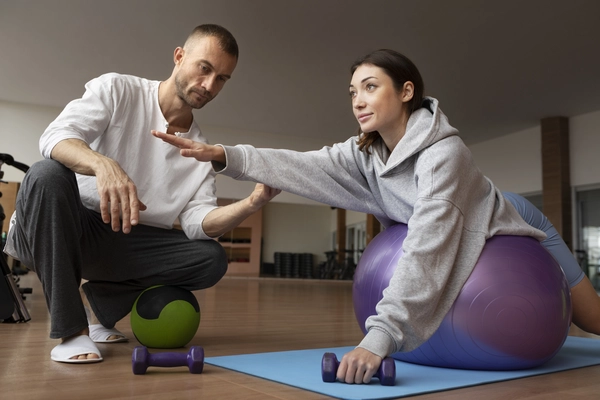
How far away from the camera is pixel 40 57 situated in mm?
6684

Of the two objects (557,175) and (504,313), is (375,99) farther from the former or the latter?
(557,175)

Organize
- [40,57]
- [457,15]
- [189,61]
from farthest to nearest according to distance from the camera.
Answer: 1. [40,57]
2. [457,15]
3. [189,61]

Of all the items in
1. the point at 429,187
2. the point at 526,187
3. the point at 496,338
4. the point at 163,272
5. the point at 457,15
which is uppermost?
the point at 457,15

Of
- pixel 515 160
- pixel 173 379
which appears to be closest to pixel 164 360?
pixel 173 379

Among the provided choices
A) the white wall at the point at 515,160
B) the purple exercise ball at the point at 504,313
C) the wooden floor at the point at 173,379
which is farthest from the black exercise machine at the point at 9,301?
the white wall at the point at 515,160

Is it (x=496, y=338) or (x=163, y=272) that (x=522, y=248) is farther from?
(x=163, y=272)

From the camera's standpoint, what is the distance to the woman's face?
1668 millimetres

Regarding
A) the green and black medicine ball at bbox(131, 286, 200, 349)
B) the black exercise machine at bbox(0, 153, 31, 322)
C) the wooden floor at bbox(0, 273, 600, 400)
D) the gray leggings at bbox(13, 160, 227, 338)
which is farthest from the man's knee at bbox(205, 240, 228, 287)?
the black exercise machine at bbox(0, 153, 31, 322)

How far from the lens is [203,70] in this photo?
196 cm

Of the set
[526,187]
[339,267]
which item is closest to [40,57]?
[526,187]

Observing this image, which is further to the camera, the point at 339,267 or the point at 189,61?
the point at 339,267

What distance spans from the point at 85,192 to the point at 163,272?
38cm

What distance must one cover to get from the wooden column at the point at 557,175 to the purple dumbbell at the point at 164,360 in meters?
7.75

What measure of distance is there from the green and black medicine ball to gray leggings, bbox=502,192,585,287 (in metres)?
1.24
